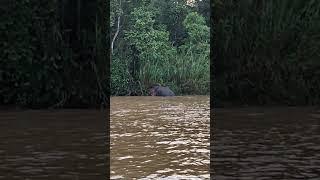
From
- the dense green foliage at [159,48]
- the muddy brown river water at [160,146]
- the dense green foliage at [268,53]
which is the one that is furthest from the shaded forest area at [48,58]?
the dense green foliage at [159,48]

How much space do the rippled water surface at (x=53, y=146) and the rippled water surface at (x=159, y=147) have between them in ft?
0.52

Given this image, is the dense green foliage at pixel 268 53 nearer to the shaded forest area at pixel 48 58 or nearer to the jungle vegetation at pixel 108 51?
the jungle vegetation at pixel 108 51

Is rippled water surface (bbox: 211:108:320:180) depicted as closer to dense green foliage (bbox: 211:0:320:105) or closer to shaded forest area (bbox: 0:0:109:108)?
dense green foliage (bbox: 211:0:320:105)

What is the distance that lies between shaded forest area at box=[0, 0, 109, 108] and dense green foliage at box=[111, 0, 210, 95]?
688 cm

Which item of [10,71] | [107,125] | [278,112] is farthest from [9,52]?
[278,112]

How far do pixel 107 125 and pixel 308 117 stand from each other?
2742 millimetres

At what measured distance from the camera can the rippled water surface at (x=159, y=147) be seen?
3.86 metres

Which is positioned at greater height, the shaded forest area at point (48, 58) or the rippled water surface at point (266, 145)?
the shaded forest area at point (48, 58)

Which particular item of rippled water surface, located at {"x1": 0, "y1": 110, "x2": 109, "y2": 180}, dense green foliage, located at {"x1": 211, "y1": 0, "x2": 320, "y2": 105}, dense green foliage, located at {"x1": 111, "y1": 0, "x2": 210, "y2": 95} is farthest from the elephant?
rippled water surface, located at {"x1": 0, "y1": 110, "x2": 109, "y2": 180}

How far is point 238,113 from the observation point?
333 inches

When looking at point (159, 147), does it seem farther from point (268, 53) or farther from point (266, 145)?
point (268, 53)

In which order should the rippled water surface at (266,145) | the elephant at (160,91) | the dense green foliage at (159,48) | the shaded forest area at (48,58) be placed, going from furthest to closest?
the dense green foliage at (159,48)
the elephant at (160,91)
the shaded forest area at (48,58)
the rippled water surface at (266,145)

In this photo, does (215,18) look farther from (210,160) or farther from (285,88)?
(210,160)

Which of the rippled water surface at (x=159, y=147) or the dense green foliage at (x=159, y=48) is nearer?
the rippled water surface at (x=159, y=147)
